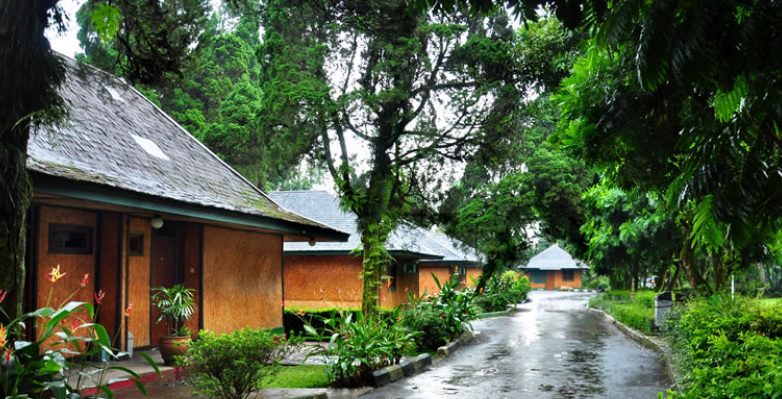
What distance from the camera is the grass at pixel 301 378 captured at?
35.5 ft

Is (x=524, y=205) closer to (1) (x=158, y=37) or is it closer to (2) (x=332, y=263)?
(2) (x=332, y=263)

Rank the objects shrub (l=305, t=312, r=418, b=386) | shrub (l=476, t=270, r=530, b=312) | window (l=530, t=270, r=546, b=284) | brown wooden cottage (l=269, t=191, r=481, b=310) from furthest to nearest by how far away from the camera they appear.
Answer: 1. window (l=530, t=270, r=546, b=284)
2. shrub (l=476, t=270, r=530, b=312)
3. brown wooden cottage (l=269, t=191, r=481, b=310)
4. shrub (l=305, t=312, r=418, b=386)

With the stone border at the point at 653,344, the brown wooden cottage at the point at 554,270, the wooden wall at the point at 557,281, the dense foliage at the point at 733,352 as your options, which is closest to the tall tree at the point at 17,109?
the dense foliage at the point at 733,352

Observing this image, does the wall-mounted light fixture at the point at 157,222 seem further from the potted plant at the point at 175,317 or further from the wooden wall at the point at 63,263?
the potted plant at the point at 175,317

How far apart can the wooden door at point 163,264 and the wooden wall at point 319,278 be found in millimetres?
13670

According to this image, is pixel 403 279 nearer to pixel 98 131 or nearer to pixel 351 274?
pixel 351 274

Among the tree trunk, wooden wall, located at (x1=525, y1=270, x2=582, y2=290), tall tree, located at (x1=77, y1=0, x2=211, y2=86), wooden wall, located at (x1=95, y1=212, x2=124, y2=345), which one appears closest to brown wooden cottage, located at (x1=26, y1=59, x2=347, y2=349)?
wooden wall, located at (x1=95, y1=212, x2=124, y2=345)

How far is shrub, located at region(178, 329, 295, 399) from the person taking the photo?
8.15 meters

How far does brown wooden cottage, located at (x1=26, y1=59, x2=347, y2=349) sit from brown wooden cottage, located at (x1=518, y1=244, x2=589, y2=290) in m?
67.6

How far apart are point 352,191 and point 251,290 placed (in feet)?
12.0

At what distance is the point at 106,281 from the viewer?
40.3ft

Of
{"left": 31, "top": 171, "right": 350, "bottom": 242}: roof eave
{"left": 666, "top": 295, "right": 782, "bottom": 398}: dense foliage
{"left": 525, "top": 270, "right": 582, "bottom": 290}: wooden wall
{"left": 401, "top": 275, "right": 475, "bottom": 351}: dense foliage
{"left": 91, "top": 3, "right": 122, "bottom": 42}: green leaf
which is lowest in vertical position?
{"left": 525, "top": 270, "right": 582, "bottom": 290}: wooden wall

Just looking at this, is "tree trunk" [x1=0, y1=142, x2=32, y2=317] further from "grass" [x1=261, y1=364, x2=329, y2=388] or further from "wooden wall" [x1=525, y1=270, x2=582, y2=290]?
→ "wooden wall" [x1=525, y1=270, x2=582, y2=290]

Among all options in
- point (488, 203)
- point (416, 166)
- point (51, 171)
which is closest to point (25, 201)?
point (51, 171)
